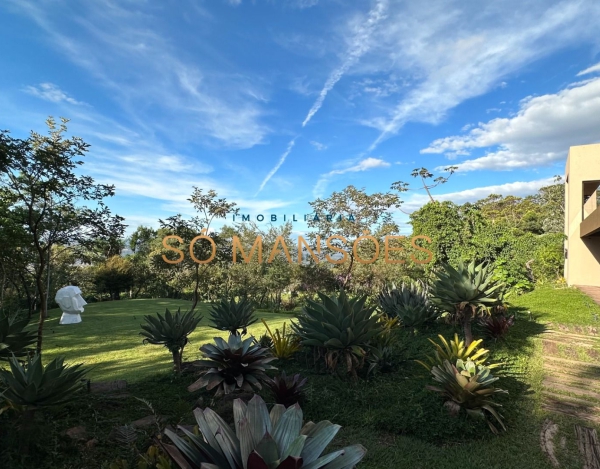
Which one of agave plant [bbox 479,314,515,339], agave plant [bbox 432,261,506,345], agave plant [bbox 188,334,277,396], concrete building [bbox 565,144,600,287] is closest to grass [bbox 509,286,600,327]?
agave plant [bbox 479,314,515,339]

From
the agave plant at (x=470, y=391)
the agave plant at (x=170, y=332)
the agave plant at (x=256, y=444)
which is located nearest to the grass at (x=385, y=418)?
the agave plant at (x=470, y=391)

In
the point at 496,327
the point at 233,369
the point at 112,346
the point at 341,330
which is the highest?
the point at 341,330

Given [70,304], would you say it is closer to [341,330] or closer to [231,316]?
[231,316]

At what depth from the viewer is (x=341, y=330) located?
4.23 m

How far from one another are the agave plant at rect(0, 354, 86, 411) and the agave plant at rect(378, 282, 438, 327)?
522cm

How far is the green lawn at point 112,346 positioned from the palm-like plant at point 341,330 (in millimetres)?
2435

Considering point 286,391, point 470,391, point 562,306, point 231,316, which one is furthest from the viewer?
point 562,306

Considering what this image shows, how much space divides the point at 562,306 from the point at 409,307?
15.6 feet

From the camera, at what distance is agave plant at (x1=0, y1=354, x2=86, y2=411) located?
2543 millimetres

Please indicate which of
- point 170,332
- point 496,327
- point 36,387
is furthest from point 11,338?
point 496,327

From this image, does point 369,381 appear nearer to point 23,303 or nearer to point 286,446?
point 286,446

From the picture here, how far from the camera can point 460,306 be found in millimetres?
4922

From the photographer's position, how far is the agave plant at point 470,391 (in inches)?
130

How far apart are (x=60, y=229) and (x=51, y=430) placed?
5.71 m
